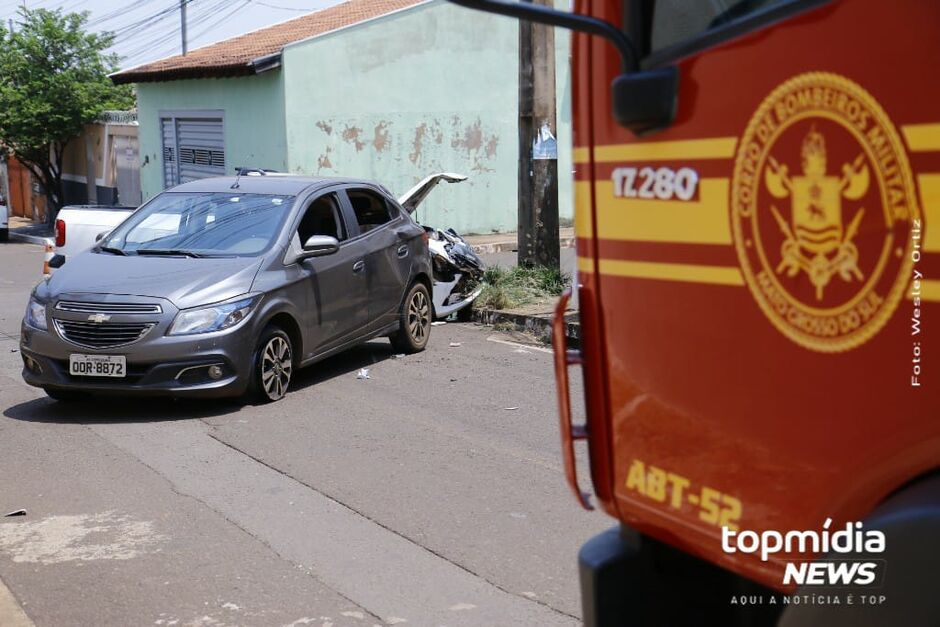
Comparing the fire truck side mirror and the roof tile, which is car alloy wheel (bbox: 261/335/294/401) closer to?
the fire truck side mirror

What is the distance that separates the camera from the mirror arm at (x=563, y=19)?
2.39 meters

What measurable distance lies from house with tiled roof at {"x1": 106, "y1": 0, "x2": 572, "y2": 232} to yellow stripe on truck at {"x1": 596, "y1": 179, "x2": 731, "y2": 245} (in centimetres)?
1950

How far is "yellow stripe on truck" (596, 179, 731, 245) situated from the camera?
7.79 ft

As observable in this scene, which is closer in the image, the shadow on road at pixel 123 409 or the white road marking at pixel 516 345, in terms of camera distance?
the shadow on road at pixel 123 409

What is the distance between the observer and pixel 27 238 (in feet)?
97.1

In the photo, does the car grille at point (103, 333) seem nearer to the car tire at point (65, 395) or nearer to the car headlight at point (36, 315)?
the car headlight at point (36, 315)

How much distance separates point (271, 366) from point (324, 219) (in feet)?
5.59

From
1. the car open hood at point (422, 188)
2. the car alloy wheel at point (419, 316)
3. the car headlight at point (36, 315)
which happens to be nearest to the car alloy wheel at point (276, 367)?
the car headlight at point (36, 315)

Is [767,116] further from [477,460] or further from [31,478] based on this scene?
[31,478]

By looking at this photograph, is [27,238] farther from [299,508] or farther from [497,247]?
[299,508]

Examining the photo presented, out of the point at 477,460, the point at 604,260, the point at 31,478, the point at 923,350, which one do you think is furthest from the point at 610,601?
the point at 31,478

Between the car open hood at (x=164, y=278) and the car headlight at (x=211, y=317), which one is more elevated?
the car open hood at (x=164, y=278)

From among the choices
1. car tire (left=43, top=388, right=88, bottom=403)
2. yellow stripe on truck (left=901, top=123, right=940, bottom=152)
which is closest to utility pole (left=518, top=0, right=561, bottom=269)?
car tire (left=43, top=388, right=88, bottom=403)

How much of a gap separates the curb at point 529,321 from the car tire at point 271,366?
353 cm
